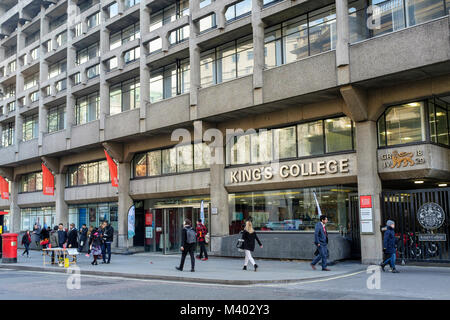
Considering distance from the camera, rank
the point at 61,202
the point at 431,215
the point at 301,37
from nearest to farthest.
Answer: the point at 431,215
the point at 301,37
the point at 61,202

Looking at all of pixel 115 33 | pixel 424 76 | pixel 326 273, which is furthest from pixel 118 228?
pixel 424 76

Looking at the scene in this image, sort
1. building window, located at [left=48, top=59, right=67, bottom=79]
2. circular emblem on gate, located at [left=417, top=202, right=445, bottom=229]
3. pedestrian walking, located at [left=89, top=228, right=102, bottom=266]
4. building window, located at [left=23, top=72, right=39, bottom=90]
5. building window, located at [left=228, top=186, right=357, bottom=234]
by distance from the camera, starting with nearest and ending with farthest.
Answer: circular emblem on gate, located at [left=417, top=202, right=445, bottom=229] < pedestrian walking, located at [left=89, top=228, right=102, bottom=266] < building window, located at [left=228, top=186, right=357, bottom=234] < building window, located at [left=48, top=59, right=67, bottom=79] < building window, located at [left=23, top=72, right=39, bottom=90]

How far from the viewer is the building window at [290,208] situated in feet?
69.3

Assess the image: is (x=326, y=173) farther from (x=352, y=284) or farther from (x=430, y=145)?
(x=352, y=284)

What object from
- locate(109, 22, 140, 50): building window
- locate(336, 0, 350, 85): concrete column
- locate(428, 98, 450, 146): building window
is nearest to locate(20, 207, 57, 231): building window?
locate(109, 22, 140, 50): building window

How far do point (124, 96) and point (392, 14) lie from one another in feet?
58.2

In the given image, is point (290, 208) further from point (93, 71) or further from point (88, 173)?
point (93, 71)

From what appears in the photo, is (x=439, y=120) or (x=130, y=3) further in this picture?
(x=130, y=3)

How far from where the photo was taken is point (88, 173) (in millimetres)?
35062

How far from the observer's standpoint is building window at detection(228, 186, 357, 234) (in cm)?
2112

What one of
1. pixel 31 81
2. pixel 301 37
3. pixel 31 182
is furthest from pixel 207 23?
pixel 31 182

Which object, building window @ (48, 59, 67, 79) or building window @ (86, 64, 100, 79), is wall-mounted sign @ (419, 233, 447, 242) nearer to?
building window @ (86, 64, 100, 79)

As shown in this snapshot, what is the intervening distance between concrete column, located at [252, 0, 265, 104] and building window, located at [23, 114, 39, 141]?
2451cm

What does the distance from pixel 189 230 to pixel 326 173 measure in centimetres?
709
